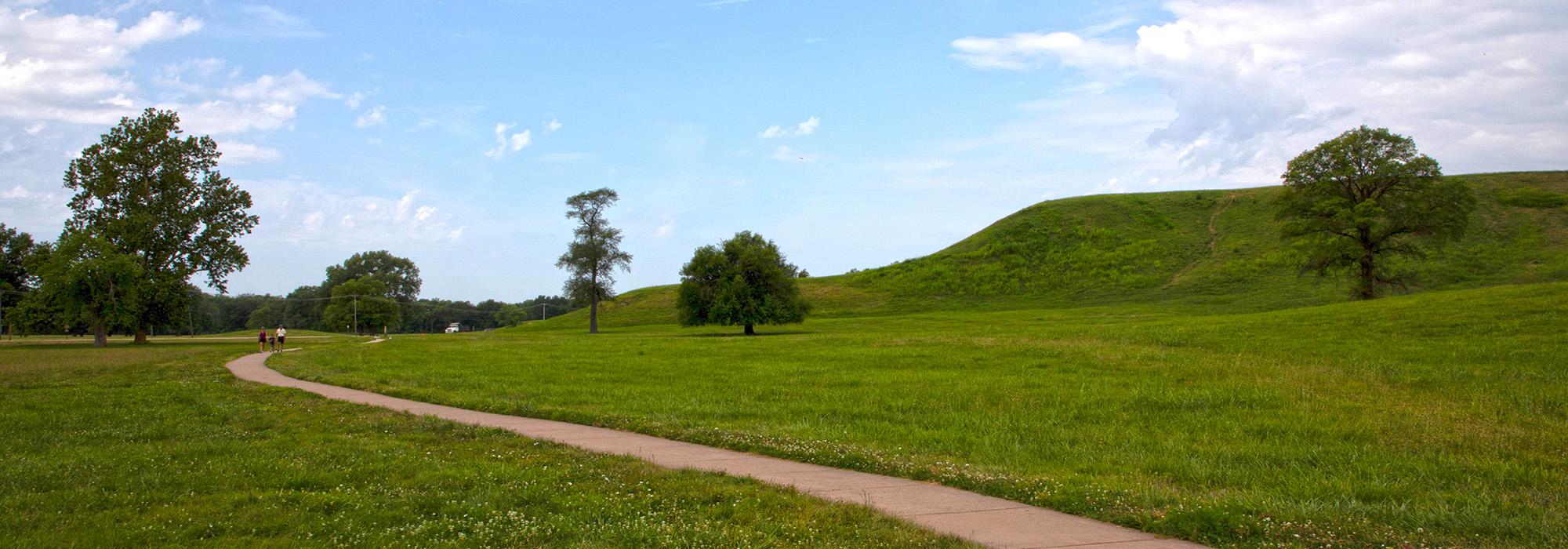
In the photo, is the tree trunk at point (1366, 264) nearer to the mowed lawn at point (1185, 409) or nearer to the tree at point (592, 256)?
the mowed lawn at point (1185, 409)

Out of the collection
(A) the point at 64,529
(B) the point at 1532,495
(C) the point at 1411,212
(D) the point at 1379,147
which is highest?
(D) the point at 1379,147

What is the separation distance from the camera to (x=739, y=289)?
184 ft

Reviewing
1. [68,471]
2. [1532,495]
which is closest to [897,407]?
[1532,495]

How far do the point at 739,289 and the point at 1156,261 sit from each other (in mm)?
43947

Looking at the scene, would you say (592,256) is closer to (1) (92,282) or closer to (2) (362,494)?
Answer: (1) (92,282)

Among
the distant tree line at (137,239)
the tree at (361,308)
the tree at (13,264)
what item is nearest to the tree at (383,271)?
the tree at (361,308)

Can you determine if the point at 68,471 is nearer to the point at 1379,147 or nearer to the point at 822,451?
the point at 822,451

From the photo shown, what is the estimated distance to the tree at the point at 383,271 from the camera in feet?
513

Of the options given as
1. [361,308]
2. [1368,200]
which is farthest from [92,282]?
[1368,200]

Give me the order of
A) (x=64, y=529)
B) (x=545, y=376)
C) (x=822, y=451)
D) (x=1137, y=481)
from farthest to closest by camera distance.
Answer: (x=545, y=376) → (x=822, y=451) → (x=1137, y=481) → (x=64, y=529)

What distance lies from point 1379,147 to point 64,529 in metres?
57.3

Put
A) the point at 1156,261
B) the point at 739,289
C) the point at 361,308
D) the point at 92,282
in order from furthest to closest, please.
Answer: the point at 361,308
the point at 1156,261
the point at 739,289
the point at 92,282

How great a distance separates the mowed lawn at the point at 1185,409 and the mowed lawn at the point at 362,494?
2.22m

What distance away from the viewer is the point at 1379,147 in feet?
156
